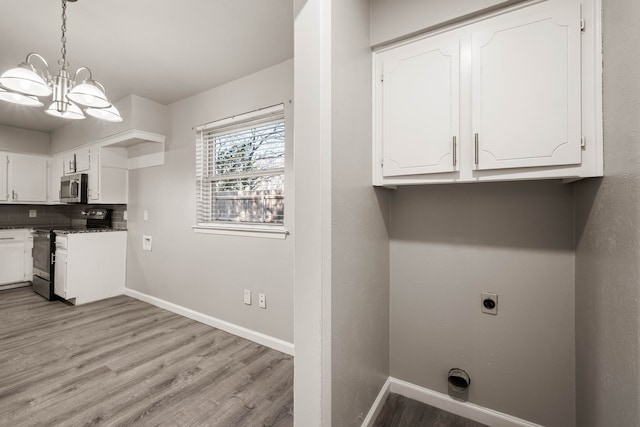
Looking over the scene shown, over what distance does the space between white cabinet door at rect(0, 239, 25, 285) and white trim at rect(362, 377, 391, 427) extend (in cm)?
551

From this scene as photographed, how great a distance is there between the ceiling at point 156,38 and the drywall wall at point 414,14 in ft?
1.98

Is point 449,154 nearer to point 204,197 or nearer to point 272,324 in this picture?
point 272,324

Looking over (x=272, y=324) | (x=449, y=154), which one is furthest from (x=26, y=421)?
(x=449, y=154)

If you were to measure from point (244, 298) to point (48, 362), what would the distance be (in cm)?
155

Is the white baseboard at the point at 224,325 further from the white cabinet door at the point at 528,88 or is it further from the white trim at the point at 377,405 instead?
the white cabinet door at the point at 528,88

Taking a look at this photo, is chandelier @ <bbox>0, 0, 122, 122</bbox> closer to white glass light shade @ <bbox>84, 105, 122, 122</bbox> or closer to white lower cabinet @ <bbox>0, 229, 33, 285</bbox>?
white glass light shade @ <bbox>84, 105, 122, 122</bbox>

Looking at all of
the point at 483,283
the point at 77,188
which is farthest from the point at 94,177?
the point at 483,283

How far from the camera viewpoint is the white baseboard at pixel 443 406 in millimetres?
1557

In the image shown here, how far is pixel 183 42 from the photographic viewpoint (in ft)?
7.09

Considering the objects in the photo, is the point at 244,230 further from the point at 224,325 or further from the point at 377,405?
the point at 377,405

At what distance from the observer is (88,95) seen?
1706 mm

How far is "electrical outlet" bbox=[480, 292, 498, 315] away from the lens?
1.59 meters

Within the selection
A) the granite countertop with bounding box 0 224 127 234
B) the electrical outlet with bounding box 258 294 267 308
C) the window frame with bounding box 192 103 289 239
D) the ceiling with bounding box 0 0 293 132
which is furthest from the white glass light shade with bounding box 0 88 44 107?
the granite countertop with bounding box 0 224 127 234

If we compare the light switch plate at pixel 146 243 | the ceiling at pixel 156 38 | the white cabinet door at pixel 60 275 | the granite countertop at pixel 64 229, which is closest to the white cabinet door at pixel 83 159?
the granite countertop at pixel 64 229
